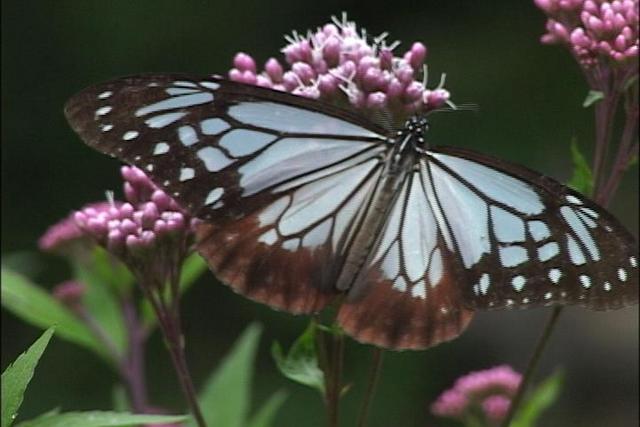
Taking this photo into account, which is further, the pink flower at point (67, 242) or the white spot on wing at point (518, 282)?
the pink flower at point (67, 242)

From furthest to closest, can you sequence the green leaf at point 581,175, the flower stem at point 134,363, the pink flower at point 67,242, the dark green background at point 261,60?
the dark green background at point 261,60, the pink flower at point 67,242, the flower stem at point 134,363, the green leaf at point 581,175

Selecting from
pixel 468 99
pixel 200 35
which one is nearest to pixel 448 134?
pixel 468 99

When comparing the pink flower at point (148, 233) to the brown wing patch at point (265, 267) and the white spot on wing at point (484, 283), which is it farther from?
the white spot on wing at point (484, 283)

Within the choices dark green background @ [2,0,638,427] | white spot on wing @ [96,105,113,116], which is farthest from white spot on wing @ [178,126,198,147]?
dark green background @ [2,0,638,427]

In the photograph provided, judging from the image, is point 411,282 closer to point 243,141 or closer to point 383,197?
point 383,197

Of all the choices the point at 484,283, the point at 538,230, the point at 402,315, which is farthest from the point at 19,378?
the point at 538,230

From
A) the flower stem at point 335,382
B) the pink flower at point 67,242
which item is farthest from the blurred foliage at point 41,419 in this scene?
the pink flower at point 67,242
